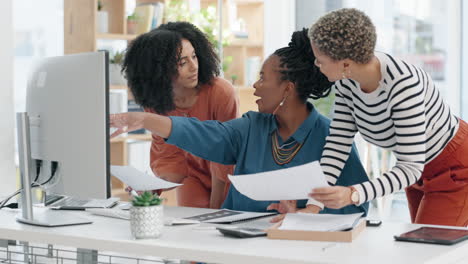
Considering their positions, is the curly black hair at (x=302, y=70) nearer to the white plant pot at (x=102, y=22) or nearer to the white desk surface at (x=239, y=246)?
the white desk surface at (x=239, y=246)

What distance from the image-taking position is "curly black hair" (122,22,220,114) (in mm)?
2621

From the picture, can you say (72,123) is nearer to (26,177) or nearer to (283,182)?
(26,177)

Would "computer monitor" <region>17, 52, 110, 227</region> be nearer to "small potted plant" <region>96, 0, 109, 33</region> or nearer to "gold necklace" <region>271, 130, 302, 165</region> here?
"gold necklace" <region>271, 130, 302, 165</region>

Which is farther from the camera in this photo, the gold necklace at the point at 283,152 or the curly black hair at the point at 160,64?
the curly black hair at the point at 160,64

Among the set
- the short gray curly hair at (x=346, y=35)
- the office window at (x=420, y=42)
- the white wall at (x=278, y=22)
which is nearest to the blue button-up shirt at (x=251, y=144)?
the short gray curly hair at (x=346, y=35)

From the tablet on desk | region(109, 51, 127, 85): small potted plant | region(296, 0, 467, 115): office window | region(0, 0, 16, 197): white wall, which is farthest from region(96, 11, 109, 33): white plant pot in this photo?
the tablet on desk

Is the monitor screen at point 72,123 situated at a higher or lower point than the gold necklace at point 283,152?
higher

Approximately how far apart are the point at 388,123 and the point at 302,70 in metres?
0.40

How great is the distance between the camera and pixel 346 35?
1.82 m

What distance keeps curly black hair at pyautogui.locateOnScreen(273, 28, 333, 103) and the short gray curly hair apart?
416 millimetres

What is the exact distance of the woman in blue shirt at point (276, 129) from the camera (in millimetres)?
2215

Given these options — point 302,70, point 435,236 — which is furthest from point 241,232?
point 302,70

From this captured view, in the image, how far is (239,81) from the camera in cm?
594

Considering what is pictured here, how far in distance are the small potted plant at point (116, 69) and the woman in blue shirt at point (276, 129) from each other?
8.68ft
